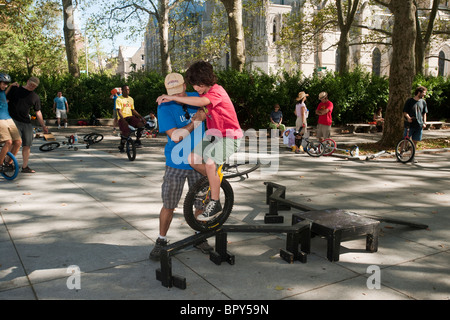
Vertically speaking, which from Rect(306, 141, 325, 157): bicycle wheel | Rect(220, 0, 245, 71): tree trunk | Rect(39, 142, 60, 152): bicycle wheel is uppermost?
Rect(220, 0, 245, 71): tree trunk

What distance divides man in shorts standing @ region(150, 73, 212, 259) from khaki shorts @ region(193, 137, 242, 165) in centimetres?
8

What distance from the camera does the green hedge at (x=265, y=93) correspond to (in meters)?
17.7

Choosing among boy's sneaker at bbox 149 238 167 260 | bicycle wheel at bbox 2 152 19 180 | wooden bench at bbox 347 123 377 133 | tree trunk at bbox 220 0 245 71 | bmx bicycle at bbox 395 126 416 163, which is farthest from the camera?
wooden bench at bbox 347 123 377 133

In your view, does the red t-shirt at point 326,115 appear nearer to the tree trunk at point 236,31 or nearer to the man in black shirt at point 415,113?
the man in black shirt at point 415,113

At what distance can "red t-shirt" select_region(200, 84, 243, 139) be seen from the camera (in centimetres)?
408

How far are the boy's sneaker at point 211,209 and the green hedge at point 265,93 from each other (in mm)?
13446

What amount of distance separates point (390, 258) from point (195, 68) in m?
3.00

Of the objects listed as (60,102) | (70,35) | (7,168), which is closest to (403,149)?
(7,168)

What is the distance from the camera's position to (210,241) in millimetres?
5031

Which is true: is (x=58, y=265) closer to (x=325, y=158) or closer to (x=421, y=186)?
(x=421, y=186)

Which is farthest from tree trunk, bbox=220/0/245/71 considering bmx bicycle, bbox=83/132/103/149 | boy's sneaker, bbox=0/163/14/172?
boy's sneaker, bbox=0/163/14/172

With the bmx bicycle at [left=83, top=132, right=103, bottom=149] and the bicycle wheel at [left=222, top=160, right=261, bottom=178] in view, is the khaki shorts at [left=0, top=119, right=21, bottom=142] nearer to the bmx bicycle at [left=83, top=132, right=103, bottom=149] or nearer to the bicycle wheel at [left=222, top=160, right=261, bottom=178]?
the bicycle wheel at [left=222, top=160, right=261, bottom=178]

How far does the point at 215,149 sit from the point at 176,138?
437 millimetres
